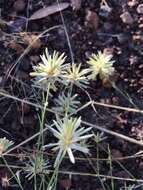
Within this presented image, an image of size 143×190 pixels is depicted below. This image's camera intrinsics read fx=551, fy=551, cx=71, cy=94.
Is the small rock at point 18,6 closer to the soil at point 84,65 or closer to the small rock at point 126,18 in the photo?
the soil at point 84,65

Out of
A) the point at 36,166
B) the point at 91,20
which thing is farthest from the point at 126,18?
the point at 36,166

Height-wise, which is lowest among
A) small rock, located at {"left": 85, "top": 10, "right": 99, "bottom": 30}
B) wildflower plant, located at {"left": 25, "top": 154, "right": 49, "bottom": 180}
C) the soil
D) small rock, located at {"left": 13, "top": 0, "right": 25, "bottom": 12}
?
wildflower plant, located at {"left": 25, "top": 154, "right": 49, "bottom": 180}

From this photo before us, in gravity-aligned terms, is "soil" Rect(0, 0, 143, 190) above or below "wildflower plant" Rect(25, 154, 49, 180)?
above

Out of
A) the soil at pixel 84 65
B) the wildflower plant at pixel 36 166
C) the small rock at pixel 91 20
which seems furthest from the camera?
the small rock at pixel 91 20

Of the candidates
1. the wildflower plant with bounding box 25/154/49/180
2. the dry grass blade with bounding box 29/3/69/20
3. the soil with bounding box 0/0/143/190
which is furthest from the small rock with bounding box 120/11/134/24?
the wildflower plant with bounding box 25/154/49/180

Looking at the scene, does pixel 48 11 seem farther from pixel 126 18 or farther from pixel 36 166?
pixel 36 166

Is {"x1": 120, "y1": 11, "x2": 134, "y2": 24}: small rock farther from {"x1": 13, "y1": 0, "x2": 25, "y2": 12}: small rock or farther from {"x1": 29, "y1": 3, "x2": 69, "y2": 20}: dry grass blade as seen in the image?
{"x1": 13, "y1": 0, "x2": 25, "y2": 12}: small rock

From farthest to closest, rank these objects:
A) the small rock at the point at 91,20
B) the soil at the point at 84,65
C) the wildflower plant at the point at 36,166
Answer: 1. the small rock at the point at 91,20
2. the soil at the point at 84,65
3. the wildflower plant at the point at 36,166

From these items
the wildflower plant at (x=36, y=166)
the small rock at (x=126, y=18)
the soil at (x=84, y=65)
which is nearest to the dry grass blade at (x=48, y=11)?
the soil at (x=84, y=65)
